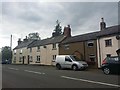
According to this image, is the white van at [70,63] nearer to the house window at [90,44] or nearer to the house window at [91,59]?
the house window at [91,59]

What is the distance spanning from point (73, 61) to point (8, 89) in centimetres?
1717

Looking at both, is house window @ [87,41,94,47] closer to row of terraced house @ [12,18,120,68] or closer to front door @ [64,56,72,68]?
row of terraced house @ [12,18,120,68]

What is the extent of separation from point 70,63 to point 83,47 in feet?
34.2

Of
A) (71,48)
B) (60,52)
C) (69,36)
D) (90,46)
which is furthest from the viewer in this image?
(69,36)

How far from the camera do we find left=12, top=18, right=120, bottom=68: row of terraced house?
3170 centimetres

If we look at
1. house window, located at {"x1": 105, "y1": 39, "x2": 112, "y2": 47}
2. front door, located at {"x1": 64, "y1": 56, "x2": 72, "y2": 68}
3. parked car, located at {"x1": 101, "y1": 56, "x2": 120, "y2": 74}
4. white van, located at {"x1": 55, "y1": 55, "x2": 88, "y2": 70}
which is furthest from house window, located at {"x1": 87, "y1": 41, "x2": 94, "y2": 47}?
parked car, located at {"x1": 101, "y1": 56, "x2": 120, "y2": 74}

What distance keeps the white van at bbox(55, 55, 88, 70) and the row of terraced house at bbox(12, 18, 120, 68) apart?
20.0ft

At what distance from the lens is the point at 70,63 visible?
27.8 m

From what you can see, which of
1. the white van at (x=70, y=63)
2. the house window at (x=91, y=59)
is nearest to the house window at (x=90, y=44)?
the house window at (x=91, y=59)

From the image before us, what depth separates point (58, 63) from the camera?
29.7 m

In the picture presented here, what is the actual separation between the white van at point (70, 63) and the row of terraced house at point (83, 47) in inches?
240

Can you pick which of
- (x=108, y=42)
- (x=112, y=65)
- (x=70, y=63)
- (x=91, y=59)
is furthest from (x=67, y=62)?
(x=112, y=65)

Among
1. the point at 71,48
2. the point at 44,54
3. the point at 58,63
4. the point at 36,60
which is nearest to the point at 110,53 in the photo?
the point at 58,63

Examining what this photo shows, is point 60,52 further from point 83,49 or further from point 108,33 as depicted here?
point 108,33
